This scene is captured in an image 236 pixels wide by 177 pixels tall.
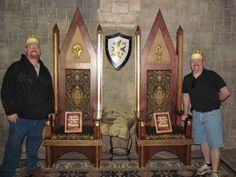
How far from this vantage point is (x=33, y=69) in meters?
3.86

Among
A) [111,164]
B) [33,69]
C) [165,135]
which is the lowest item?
[111,164]

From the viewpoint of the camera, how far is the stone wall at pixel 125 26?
481 cm

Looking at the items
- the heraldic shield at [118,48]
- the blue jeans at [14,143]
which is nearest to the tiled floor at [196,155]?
the blue jeans at [14,143]

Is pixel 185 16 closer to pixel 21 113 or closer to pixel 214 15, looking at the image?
pixel 214 15

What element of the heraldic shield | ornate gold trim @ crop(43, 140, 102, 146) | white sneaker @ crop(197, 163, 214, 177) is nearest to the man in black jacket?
ornate gold trim @ crop(43, 140, 102, 146)

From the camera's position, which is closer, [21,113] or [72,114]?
[21,113]

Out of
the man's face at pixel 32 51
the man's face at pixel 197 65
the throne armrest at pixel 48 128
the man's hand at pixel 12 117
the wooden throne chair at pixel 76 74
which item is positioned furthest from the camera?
the wooden throne chair at pixel 76 74

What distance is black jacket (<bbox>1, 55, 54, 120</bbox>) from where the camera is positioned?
3.69 metres

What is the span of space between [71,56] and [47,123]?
1.30 meters

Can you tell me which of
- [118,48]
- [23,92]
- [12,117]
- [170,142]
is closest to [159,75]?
[118,48]

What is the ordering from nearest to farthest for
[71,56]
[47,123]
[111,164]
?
[47,123], [111,164], [71,56]

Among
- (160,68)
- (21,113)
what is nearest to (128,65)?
(160,68)

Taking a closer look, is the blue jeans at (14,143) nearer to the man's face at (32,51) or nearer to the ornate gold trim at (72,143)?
the ornate gold trim at (72,143)

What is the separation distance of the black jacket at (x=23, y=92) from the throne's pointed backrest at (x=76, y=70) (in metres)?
0.91
